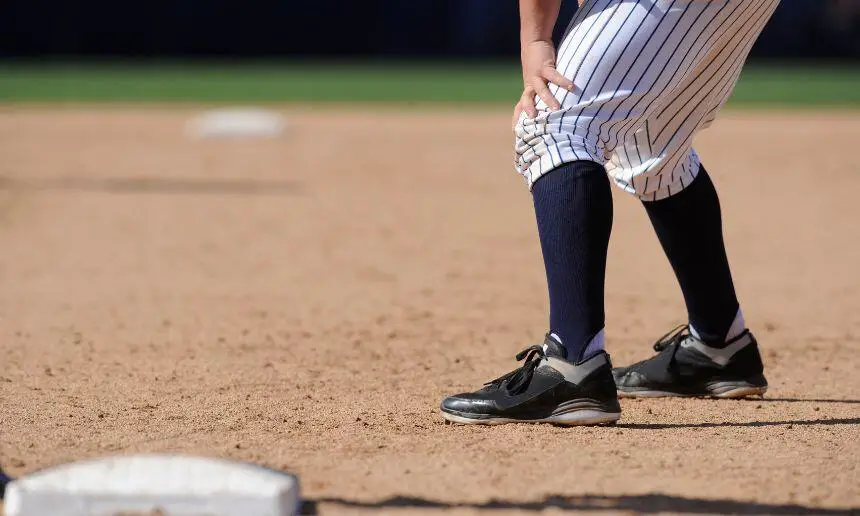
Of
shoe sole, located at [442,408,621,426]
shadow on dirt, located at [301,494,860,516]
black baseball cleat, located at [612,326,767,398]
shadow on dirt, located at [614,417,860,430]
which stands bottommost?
shadow on dirt, located at [301,494,860,516]

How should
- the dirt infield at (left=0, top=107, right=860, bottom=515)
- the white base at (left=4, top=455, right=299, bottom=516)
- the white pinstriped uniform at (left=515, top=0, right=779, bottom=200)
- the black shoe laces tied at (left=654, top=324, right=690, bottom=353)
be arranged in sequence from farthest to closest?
the black shoe laces tied at (left=654, top=324, right=690, bottom=353) → the white pinstriped uniform at (left=515, top=0, right=779, bottom=200) → the dirt infield at (left=0, top=107, right=860, bottom=515) → the white base at (left=4, top=455, right=299, bottom=516)

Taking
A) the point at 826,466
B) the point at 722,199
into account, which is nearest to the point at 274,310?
the point at 826,466

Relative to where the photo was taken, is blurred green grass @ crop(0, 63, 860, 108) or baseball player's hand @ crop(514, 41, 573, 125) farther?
blurred green grass @ crop(0, 63, 860, 108)

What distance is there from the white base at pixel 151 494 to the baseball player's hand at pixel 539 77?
880mm

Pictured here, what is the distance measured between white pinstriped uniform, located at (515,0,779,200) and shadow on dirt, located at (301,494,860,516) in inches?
25.6

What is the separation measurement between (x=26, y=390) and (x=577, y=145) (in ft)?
4.20

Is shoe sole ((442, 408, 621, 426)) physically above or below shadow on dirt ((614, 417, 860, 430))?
above

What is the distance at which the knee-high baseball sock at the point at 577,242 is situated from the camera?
221cm

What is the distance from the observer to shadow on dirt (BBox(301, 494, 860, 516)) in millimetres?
1794

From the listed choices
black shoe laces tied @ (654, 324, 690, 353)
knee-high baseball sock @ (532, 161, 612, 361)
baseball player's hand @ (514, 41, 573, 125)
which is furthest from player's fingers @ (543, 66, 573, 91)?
black shoe laces tied @ (654, 324, 690, 353)

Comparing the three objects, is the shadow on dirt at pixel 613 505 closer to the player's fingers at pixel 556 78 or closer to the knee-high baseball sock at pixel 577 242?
the knee-high baseball sock at pixel 577 242

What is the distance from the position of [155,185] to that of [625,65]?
488 cm

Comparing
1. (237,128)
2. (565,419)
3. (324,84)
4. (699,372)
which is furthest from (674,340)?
(324,84)

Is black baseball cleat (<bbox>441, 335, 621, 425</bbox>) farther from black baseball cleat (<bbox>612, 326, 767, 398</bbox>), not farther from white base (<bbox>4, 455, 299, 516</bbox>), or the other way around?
white base (<bbox>4, 455, 299, 516</bbox>)
